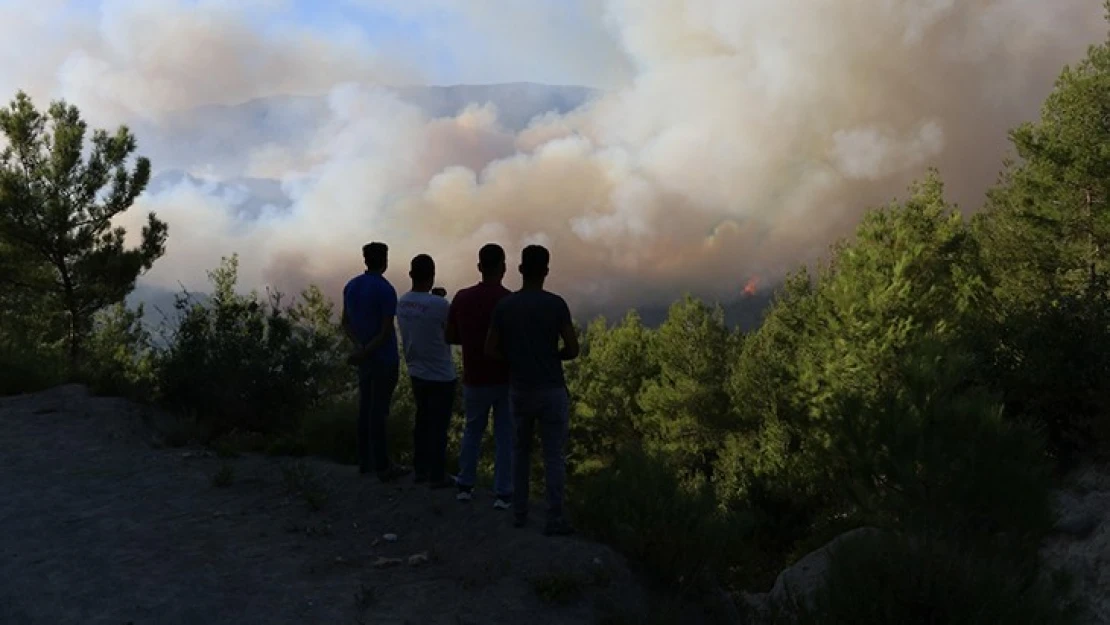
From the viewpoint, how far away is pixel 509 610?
524 cm

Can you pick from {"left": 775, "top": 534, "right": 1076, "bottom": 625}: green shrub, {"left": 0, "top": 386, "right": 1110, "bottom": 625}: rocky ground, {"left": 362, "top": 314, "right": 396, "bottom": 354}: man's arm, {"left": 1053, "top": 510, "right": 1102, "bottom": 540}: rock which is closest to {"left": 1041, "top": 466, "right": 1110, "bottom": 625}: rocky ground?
{"left": 1053, "top": 510, "right": 1102, "bottom": 540}: rock

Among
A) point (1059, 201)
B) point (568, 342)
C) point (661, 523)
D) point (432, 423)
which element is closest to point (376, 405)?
point (432, 423)

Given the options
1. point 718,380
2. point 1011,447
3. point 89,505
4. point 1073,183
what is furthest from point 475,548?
point 718,380

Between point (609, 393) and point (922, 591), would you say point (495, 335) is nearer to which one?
point (922, 591)

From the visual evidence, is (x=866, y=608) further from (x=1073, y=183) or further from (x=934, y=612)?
(x=1073, y=183)

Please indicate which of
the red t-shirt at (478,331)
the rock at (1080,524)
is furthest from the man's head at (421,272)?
the rock at (1080,524)

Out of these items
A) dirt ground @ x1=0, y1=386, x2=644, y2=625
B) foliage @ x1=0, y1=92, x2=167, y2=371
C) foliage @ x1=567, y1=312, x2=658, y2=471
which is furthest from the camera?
foliage @ x1=567, y1=312, x2=658, y2=471

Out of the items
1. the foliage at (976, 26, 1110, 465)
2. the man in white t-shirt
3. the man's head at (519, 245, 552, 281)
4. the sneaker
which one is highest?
the foliage at (976, 26, 1110, 465)

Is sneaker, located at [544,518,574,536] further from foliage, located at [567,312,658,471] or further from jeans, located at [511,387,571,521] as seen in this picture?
foliage, located at [567,312,658,471]

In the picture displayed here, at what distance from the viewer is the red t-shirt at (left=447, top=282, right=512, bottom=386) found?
6.44 meters

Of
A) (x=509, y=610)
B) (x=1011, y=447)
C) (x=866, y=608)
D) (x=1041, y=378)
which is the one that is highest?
(x=1041, y=378)

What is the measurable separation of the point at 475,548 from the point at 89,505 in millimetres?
3913

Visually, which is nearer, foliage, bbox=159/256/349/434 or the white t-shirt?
the white t-shirt

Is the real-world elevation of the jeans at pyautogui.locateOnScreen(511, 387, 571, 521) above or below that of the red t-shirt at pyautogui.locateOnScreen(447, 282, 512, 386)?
below
